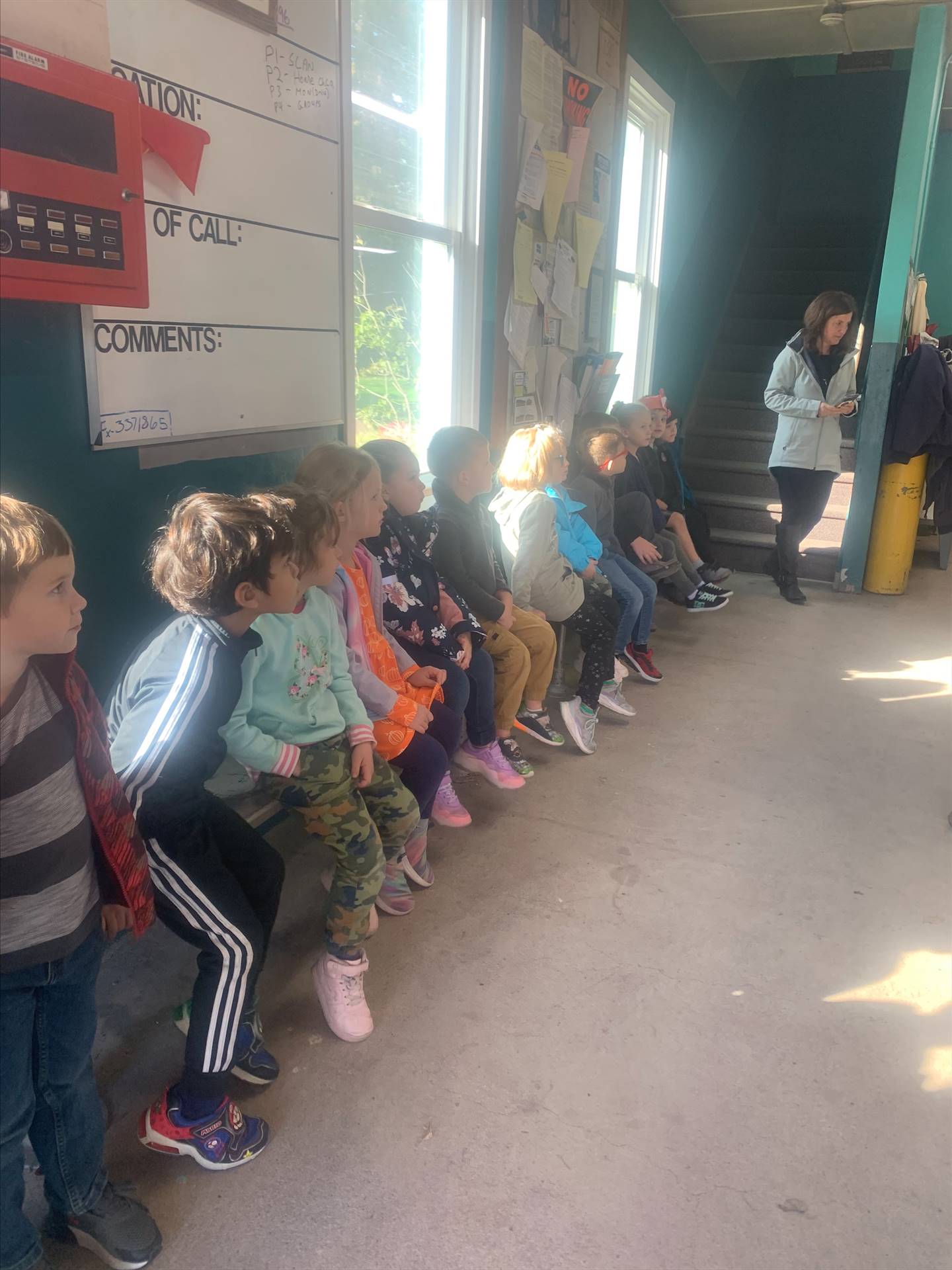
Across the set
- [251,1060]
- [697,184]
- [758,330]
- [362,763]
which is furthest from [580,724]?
[758,330]

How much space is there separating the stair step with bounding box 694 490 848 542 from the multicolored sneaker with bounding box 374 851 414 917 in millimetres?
3897

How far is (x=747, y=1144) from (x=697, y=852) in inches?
35.7

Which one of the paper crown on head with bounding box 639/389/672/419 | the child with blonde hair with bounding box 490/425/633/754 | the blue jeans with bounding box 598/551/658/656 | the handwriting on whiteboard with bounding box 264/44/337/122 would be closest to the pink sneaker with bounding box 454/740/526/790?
the child with blonde hair with bounding box 490/425/633/754

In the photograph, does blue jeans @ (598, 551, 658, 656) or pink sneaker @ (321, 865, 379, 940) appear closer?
pink sneaker @ (321, 865, 379, 940)

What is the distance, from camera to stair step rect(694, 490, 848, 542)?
5.16 m

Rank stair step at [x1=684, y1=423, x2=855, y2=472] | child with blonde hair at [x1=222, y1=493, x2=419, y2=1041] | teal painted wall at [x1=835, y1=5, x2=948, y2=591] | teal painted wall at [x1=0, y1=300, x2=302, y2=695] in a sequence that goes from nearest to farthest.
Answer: teal painted wall at [x1=0, y1=300, x2=302, y2=695], child with blonde hair at [x1=222, y1=493, x2=419, y2=1041], teal painted wall at [x1=835, y1=5, x2=948, y2=591], stair step at [x1=684, y1=423, x2=855, y2=472]

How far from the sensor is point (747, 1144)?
4.75 feet

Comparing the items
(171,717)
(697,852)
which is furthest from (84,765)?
(697,852)

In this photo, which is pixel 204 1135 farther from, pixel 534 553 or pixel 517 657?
pixel 534 553

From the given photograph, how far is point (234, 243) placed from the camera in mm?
1871

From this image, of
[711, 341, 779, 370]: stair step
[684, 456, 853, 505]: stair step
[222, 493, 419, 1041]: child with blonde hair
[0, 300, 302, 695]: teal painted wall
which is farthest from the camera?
[711, 341, 779, 370]: stair step

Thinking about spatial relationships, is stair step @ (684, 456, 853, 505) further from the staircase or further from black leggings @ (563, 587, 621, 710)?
black leggings @ (563, 587, 621, 710)

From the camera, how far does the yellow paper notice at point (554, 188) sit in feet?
11.0

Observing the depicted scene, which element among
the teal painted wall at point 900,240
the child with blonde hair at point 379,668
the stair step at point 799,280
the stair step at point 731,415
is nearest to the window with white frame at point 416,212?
the child with blonde hair at point 379,668
